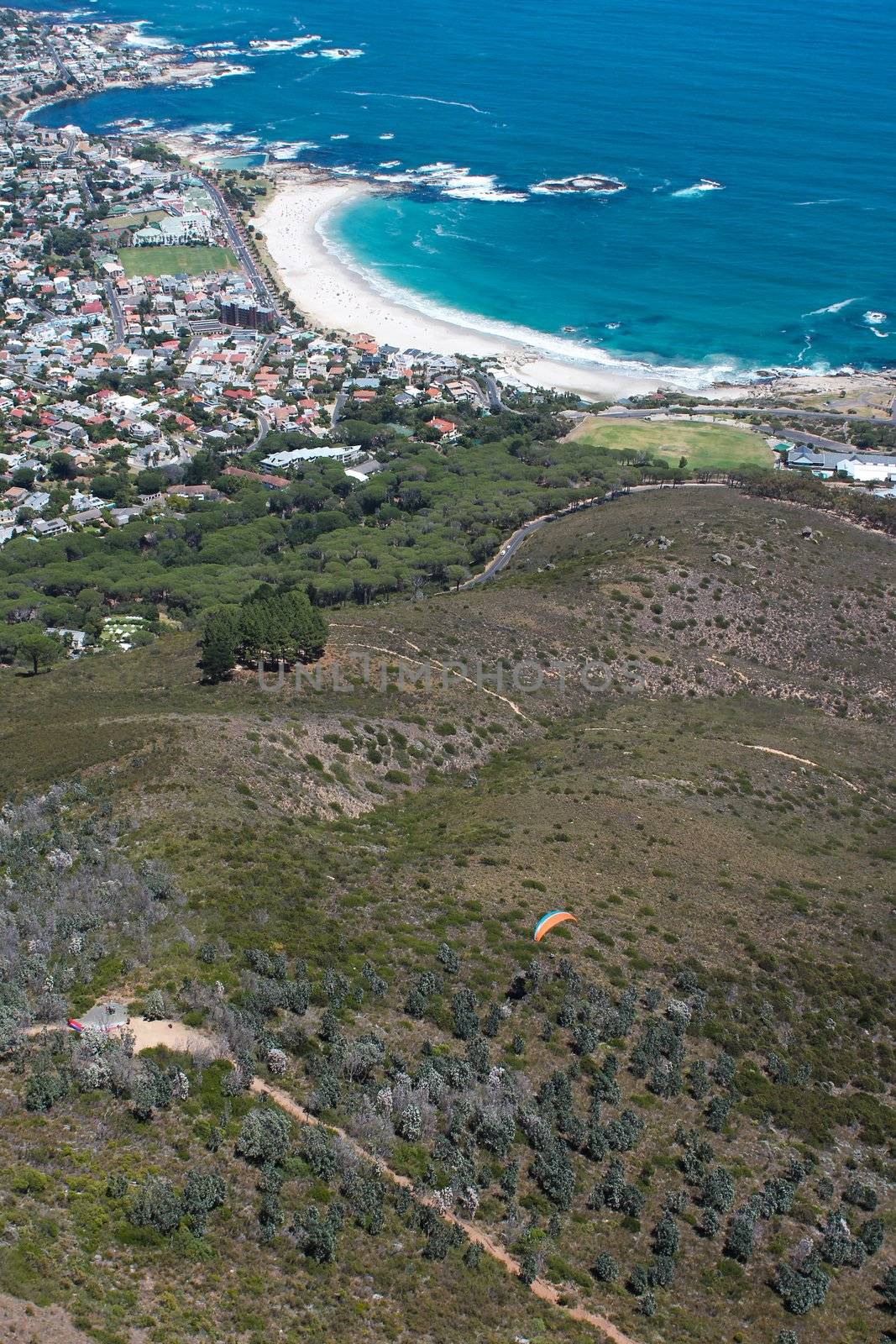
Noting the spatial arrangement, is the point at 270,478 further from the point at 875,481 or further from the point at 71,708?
the point at 71,708

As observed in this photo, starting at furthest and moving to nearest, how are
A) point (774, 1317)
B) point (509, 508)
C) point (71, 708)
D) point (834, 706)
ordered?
point (509, 508) < point (834, 706) < point (71, 708) < point (774, 1317)

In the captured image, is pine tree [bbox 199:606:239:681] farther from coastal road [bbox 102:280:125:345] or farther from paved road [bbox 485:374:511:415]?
coastal road [bbox 102:280:125:345]

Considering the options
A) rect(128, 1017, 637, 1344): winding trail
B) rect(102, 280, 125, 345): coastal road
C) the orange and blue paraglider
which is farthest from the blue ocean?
rect(128, 1017, 637, 1344): winding trail

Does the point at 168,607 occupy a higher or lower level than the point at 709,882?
lower

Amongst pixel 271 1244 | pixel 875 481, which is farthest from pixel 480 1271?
pixel 875 481

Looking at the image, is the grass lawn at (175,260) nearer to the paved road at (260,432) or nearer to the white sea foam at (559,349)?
the white sea foam at (559,349)
